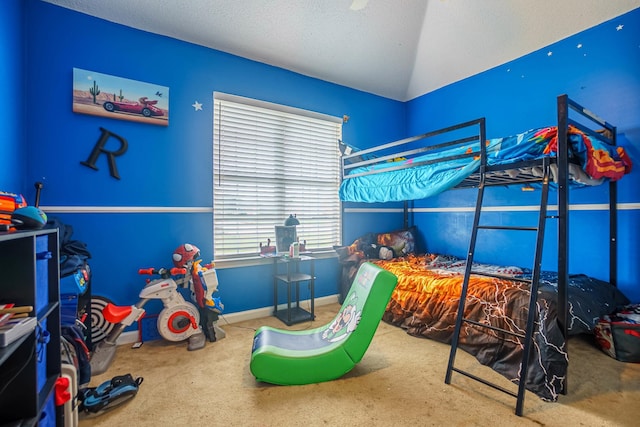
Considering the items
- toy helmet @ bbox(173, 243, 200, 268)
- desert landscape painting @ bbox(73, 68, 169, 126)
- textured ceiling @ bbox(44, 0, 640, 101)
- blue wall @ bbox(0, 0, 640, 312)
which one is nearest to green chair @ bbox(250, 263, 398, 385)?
toy helmet @ bbox(173, 243, 200, 268)

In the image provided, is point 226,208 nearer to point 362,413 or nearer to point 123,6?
point 123,6

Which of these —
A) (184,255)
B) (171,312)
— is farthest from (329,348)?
(184,255)

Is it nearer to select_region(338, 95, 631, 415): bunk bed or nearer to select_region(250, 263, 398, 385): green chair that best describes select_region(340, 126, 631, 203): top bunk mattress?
select_region(338, 95, 631, 415): bunk bed

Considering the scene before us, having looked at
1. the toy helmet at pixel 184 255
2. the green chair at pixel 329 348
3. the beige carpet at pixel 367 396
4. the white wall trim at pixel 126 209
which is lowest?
the beige carpet at pixel 367 396

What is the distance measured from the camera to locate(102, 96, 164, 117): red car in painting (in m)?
2.59

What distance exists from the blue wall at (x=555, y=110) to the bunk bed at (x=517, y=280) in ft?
0.45

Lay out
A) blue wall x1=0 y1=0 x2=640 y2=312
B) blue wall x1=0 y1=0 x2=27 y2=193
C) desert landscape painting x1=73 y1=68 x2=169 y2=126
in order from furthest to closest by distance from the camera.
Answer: desert landscape painting x1=73 y1=68 x2=169 y2=126 → blue wall x1=0 y1=0 x2=640 y2=312 → blue wall x1=0 y1=0 x2=27 y2=193

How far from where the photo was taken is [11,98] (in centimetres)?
212

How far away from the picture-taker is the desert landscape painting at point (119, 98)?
2494 mm

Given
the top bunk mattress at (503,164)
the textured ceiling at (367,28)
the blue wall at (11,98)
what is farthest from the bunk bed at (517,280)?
the blue wall at (11,98)

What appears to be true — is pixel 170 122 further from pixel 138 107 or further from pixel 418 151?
pixel 418 151

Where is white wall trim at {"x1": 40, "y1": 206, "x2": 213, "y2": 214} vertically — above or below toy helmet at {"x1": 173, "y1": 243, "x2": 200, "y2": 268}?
above

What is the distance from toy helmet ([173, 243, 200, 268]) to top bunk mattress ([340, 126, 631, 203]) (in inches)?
77.0

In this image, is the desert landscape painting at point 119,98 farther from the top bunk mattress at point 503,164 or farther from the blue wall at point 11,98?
the top bunk mattress at point 503,164
